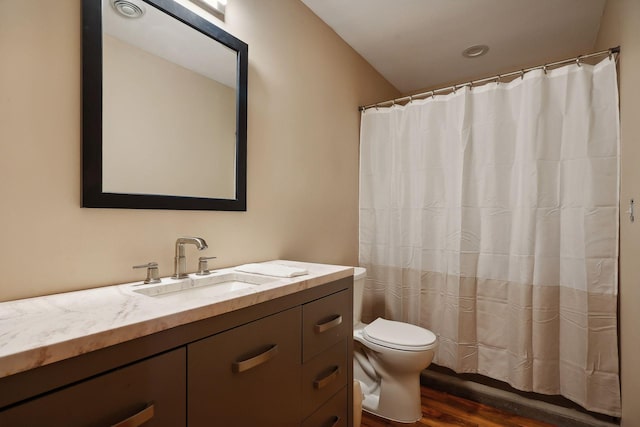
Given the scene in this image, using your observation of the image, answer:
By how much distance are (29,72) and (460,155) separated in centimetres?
210

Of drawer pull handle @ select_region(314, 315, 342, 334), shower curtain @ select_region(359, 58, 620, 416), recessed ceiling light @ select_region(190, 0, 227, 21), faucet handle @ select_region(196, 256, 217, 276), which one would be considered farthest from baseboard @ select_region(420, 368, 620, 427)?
recessed ceiling light @ select_region(190, 0, 227, 21)

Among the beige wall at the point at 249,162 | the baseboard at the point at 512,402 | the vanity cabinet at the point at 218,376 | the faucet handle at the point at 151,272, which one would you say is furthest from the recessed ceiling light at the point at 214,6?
the baseboard at the point at 512,402

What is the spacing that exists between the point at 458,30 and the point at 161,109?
6.72 ft

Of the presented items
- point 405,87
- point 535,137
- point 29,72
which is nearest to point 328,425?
point 29,72

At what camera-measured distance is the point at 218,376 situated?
2.86 feet

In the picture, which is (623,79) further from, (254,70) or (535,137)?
(254,70)

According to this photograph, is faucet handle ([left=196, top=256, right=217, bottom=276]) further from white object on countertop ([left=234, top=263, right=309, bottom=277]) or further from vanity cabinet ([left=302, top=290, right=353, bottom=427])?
vanity cabinet ([left=302, top=290, right=353, bottom=427])

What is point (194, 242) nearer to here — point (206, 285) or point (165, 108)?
point (206, 285)

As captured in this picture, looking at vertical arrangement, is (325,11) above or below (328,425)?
above

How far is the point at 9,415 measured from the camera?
0.55 meters

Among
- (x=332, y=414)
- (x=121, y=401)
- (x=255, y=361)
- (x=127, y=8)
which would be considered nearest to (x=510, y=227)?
(x=332, y=414)

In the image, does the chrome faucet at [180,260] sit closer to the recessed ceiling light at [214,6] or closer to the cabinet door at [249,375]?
the cabinet door at [249,375]

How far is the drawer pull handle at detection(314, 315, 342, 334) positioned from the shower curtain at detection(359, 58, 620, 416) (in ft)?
3.64

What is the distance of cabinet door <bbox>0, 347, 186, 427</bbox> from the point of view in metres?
0.58
